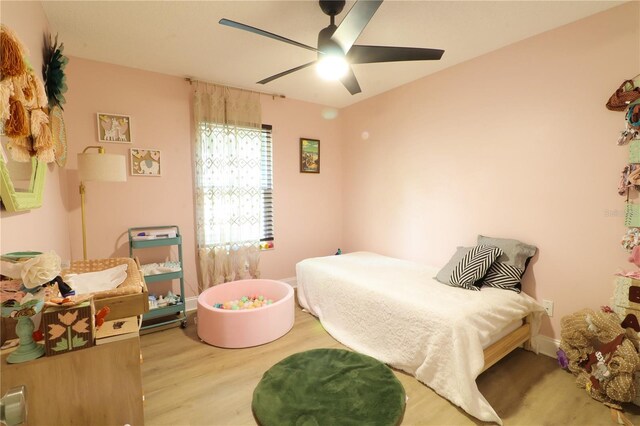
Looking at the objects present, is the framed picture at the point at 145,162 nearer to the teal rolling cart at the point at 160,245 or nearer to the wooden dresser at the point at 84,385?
the teal rolling cart at the point at 160,245

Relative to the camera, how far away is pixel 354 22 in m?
1.44

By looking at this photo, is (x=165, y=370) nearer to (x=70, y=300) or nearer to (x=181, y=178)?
(x=70, y=300)

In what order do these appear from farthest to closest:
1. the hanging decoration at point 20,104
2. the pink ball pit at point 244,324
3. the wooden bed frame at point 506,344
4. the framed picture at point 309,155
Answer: the framed picture at point 309,155 → the pink ball pit at point 244,324 → the wooden bed frame at point 506,344 → the hanging decoration at point 20,104

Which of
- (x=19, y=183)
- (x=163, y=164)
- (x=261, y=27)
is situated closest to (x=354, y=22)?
(x=261, y=27)

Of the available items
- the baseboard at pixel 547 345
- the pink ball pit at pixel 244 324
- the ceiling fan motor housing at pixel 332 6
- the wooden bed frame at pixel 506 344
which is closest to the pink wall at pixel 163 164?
the pink ball pit at pixel 244 324

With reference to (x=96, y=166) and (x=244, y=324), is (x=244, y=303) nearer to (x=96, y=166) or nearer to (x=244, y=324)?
(x=244, y=324)

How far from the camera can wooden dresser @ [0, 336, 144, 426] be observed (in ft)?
3.22

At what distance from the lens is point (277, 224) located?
12.1 feet

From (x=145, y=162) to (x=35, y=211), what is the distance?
1416 mm

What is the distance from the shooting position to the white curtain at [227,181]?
3.04m

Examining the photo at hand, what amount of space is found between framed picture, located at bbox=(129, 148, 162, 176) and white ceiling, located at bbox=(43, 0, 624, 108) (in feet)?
2.58

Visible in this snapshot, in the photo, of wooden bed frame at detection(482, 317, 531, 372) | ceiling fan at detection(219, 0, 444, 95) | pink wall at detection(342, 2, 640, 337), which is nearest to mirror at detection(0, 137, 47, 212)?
ceiling fan at detection(219, 0, 444, 95)

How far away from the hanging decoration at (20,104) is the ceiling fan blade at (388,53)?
1.52 metres

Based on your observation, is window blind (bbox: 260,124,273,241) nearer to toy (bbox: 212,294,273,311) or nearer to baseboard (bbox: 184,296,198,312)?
toy (bbox: 212,294,273,311)
